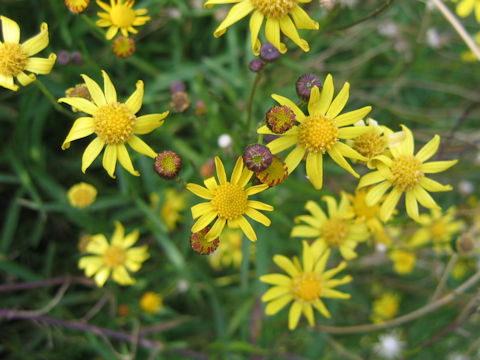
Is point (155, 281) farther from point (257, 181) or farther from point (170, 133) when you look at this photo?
point (257, 181)

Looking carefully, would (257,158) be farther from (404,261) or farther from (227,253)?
(404,261)

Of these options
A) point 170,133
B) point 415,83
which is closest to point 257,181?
point 170,133

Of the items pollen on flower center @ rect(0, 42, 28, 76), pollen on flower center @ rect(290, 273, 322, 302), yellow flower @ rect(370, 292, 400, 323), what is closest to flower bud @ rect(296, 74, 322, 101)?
pollen on flower center @ rect(290, 273, 322, 302)

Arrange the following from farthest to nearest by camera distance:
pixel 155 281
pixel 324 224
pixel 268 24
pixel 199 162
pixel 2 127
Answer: pixel 155 281
pixel 2 127
pixel 199 162
pixel 324 224
pixel 268 24

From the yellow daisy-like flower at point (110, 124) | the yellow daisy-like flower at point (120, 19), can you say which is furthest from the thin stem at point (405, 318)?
the yellow daisy-like flower at point (120, 19)

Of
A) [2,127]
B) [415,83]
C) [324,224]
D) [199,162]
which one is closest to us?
[324,224]

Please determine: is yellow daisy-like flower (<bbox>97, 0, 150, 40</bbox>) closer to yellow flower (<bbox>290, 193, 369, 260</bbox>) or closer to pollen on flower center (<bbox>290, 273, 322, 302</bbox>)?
yellow flower (<bbox>290, 193, 369, 260</bbox>)

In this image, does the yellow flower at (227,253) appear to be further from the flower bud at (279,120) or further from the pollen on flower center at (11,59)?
the pollen on flower center at (11,59)
